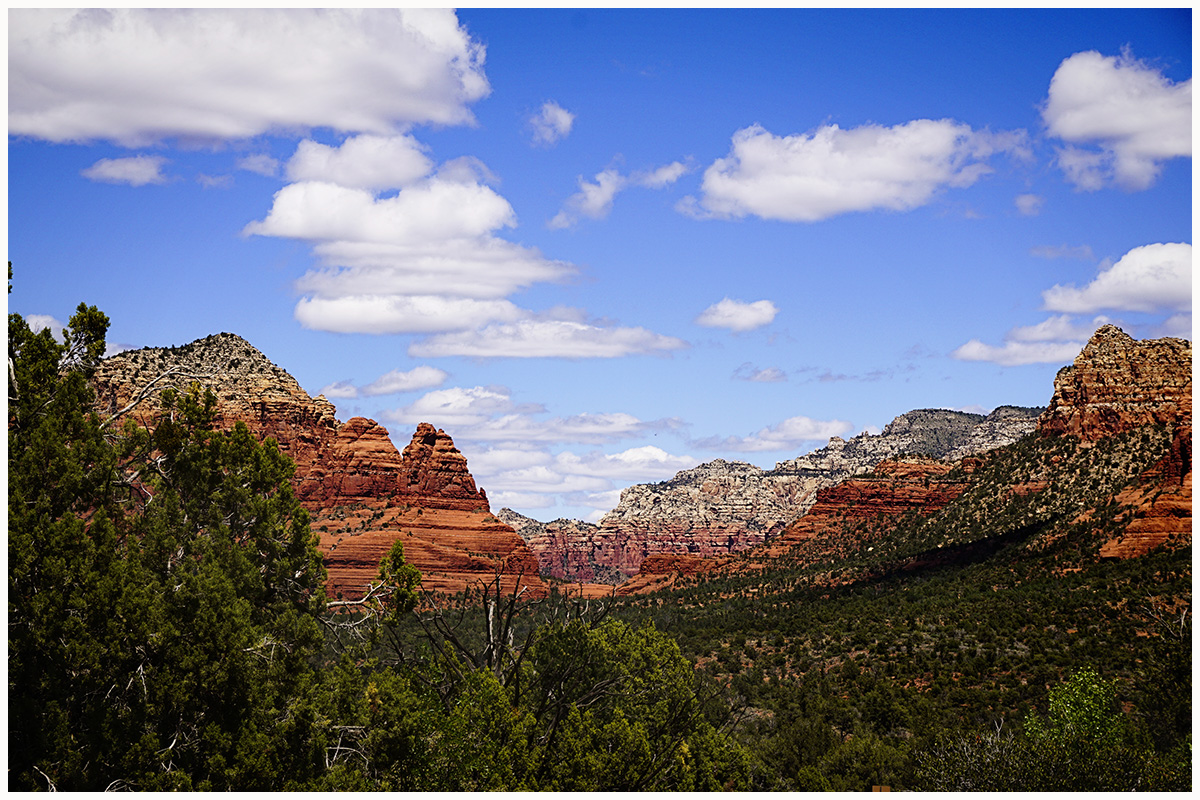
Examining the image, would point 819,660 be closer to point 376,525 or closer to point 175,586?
point 175,586

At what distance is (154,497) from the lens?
2448 cm

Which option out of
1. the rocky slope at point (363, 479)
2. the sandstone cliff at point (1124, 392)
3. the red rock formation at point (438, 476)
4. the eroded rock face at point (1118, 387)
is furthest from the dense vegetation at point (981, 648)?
the red rock formation at point (438, 476)

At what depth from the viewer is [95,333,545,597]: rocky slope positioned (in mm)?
108938

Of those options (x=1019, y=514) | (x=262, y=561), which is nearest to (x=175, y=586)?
(x=262, y=561)

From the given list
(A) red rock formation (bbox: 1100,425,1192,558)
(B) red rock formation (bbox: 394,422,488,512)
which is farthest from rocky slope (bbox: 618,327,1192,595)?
(B) red rock formation (bbox: 394,422,488,512)

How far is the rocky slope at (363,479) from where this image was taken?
10894 cm

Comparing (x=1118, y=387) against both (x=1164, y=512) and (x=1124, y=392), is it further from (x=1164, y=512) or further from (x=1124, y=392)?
(x=1164, y=512)

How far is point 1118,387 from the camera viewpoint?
8912cm

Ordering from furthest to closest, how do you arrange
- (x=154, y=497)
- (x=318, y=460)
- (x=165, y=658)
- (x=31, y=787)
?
(x=318, y=460), (x=154, y=497), (x=165, y=658), (x=31, y=787)

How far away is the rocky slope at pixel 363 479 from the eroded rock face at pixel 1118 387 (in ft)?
176

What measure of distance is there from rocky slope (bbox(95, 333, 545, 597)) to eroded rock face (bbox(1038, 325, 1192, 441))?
53.8 m

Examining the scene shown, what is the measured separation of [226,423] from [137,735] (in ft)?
322

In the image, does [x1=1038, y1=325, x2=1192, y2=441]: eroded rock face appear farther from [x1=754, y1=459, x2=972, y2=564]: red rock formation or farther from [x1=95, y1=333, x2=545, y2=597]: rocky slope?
[x1=95, y1=333, x2=545, y2=597]: rocky slope

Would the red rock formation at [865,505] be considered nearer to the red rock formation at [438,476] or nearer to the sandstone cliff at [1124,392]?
the sandstone cliff at [1124,392]
